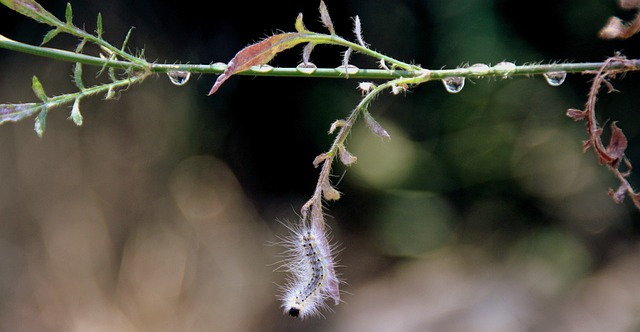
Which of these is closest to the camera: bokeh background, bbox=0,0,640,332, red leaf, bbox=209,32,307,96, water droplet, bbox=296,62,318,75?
red leaf, bbox=209,32,307,96

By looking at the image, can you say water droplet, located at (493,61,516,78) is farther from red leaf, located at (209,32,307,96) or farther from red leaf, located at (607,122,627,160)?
red leaf, located at (209,32,307,96)

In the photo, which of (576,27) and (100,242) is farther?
(100,242)

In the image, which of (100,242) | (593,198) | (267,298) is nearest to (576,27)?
(593,198)

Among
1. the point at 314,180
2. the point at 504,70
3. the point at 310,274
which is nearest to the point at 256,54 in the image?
the point at 504,70

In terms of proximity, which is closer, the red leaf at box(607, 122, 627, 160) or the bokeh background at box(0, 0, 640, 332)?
the red leaf at box(607, 122, 627, 160)

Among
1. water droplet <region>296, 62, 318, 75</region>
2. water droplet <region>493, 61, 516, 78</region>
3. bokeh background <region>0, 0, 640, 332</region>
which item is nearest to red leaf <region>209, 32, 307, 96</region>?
water droplet <region>296, 62, 318, 75</region>

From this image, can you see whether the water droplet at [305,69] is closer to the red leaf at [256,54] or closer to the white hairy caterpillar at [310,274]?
the red leaf at [256,54]

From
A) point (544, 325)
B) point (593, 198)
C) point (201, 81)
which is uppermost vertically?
point (201, 81)

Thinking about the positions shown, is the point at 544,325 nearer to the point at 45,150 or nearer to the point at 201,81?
the point at 201,81
